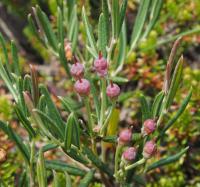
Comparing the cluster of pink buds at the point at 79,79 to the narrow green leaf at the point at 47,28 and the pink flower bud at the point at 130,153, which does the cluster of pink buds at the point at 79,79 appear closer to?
the pink flower bud at the point at 130,153

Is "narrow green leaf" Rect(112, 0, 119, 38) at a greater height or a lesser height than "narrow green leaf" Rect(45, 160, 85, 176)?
greater

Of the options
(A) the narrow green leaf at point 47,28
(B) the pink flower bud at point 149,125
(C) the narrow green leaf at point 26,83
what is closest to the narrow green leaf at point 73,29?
(A) the narrow green leaf at point 47,28

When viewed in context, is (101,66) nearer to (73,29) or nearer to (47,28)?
(47,28)

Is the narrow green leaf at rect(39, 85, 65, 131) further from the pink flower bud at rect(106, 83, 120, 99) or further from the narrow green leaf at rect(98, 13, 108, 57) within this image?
the narrow green leaf at rect(98, 13, 108, 57)

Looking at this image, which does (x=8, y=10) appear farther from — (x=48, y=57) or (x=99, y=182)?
(x=99, y=182)

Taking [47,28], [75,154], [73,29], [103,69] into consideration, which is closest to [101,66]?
[103,69]

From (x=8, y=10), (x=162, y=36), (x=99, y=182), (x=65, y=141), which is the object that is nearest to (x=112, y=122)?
(x=99, y=182)

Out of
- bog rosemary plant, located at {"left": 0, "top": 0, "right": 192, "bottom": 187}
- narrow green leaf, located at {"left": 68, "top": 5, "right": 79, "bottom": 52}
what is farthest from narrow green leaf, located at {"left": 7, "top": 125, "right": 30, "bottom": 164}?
narrow green leaf, located at {"left": 68, "top": 5, "right": 79, "bottom": 52}
